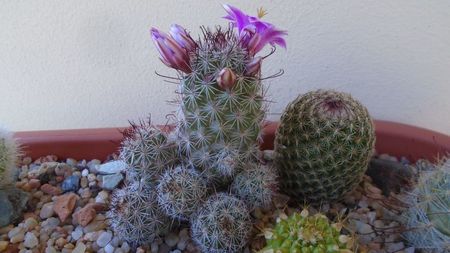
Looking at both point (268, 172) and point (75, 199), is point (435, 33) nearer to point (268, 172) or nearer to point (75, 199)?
point (268, 172)

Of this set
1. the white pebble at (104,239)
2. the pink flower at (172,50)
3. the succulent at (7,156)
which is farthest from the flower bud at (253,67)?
the succulent at (7,156)

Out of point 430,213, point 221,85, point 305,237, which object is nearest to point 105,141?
point 221,85

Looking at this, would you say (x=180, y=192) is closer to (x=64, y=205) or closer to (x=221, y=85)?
(x=221, y=85)

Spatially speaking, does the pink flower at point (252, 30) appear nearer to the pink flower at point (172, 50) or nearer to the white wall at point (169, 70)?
the pink flower at point (172, 50)

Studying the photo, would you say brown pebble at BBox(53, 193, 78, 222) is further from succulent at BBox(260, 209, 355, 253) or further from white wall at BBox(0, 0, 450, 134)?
succulent at BBox(260, 209, 355, 253)

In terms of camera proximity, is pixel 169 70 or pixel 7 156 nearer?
pixel 7 156

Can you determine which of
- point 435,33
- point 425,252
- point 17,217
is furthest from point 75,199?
point 435,33

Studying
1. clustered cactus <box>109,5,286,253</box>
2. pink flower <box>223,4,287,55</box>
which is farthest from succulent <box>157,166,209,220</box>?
pink flower <box>223,4,287,55</box>
